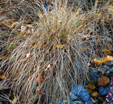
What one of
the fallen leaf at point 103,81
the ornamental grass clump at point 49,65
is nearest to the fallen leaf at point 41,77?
the ornamental grass clump at point 49,65

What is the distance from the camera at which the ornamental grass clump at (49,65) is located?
5.93 feet

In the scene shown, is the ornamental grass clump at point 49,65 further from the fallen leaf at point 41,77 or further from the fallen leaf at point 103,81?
the fallen leaf at point 103,81

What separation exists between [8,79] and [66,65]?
865mm

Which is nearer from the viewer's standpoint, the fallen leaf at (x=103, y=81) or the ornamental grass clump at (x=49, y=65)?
the fallen leaf at (x=103, y=81)

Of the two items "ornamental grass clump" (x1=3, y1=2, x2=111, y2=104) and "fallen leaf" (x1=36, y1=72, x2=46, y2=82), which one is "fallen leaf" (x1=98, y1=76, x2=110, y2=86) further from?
"fallen leaf" (x1=36, y1=72, x2=46, y2=82)

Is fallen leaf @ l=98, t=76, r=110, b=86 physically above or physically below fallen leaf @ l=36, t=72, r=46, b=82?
below

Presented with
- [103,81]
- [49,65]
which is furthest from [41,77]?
[103,81]

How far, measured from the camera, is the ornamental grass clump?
71.2 inches

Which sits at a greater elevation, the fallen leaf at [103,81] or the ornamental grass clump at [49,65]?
the ornamental grass clump at [49,65]

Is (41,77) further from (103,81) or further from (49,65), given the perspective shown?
(103,81)

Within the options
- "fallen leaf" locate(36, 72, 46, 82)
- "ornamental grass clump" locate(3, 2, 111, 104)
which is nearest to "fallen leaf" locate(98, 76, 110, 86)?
"ornamental grass clump" locate(3, 2, 111, 104)

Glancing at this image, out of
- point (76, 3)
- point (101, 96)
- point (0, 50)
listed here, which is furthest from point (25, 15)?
point (101, 96)

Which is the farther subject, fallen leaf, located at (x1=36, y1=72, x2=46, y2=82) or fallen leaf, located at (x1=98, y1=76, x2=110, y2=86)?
fallen leaf, located at (x1=36, y1=72, x2=46, y2=82)

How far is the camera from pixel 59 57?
1.92 m
